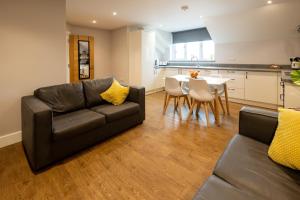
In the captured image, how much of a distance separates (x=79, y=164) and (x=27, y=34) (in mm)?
2001

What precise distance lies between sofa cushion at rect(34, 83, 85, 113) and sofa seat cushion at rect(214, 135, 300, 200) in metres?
2.18

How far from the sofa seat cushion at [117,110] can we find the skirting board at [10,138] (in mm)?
1117

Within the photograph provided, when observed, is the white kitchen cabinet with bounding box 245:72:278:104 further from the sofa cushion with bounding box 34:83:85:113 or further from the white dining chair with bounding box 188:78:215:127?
the sofa cushion with bounding box 34:83:85:113

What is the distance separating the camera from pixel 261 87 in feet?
13.7

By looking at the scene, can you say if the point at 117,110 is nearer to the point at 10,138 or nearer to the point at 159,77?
the point at 10,138

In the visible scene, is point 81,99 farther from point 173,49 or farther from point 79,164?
point 173,49

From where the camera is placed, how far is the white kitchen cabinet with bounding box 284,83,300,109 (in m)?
2.71

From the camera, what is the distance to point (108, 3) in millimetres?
3520

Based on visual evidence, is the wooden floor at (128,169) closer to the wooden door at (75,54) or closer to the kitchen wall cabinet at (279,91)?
the kitchen wall cabinet at (279,91)

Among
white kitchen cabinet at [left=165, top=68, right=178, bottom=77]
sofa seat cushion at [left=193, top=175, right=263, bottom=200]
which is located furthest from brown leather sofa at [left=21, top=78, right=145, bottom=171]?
white kitchen cabinet at [left=165, top=68, right=178, bottom=77]

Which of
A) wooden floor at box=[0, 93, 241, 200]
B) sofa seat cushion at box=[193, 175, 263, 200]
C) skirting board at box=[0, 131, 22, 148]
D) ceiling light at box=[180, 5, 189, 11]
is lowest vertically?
wooden floor at box=[0, 93, 241, 200]

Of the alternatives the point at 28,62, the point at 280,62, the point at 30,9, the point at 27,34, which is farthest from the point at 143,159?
the point at 280,62

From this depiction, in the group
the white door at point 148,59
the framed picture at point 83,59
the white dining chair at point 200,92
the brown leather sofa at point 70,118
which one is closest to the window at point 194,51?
A: the white door at point 148,59

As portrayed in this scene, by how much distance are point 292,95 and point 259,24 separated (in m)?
2.24
